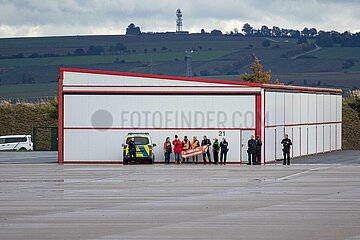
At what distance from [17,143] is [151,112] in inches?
979

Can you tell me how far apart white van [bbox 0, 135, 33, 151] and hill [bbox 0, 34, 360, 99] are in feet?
169

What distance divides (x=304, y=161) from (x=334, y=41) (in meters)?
130

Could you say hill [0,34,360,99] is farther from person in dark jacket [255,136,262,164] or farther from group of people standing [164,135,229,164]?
person in dark jacket [255,136,262,164]

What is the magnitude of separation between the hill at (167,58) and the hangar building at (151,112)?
74604mm

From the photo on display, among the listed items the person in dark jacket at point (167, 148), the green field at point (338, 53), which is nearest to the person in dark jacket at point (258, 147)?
the person in dark jacket at point (167, 148)

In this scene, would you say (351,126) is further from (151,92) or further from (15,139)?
(151,92)

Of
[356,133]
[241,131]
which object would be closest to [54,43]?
[356,133]

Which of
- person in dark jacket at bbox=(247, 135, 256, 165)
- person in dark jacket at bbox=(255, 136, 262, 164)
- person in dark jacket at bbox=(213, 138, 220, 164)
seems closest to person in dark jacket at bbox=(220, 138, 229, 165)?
person in dark jacket at bbox=(213, 138, 220, 164)

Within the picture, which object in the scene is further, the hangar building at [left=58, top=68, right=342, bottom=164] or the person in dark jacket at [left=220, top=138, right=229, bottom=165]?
the hangar building at [left=58, top=68, right=342, bottom=164]

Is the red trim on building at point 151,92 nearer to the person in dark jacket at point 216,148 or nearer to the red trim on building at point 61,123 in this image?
the red trim on building at point 61,123

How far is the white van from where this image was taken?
3078 inches

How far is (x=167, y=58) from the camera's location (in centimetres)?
16475

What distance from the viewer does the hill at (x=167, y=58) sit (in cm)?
14550

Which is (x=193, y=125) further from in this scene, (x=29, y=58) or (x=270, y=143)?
(x=29, y=58)
